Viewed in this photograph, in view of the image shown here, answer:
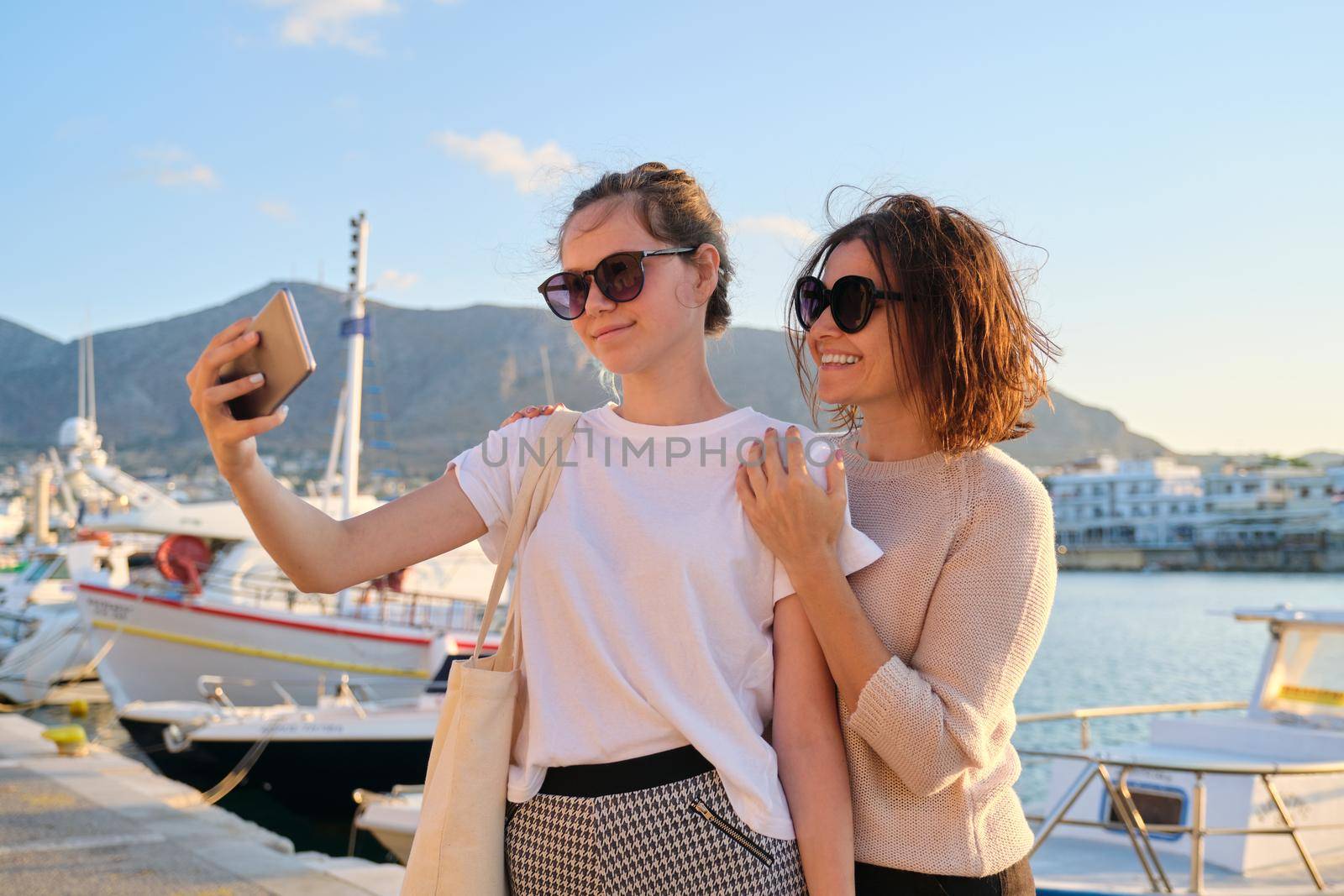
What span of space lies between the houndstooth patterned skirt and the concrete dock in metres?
3.95

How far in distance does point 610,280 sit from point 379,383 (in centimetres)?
11042

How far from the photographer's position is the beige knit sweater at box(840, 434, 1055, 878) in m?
1.75

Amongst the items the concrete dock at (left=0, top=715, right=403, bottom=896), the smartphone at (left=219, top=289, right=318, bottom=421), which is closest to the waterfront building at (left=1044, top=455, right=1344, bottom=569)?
the concrete dock at (left=0, top=715, right=403, bottom=896)

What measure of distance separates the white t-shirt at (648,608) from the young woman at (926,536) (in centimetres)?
7

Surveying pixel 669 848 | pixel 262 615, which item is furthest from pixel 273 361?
pixel 262 615

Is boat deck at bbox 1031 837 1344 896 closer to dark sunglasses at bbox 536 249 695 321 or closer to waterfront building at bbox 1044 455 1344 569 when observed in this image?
dark sunglasses at bbox 536 249 695 321

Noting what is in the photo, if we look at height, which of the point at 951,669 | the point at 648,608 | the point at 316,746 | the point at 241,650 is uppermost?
the point at 648,608

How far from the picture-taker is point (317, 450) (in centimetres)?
7862

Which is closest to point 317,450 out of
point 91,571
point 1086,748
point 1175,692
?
point 91,571

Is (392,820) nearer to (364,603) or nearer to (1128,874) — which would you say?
(1128,874)

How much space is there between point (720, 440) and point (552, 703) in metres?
0.52

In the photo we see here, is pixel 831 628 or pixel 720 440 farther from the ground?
pixel 720 440

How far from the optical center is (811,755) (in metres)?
1.75

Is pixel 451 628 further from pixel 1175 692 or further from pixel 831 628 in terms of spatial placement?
pixel 1175 692
